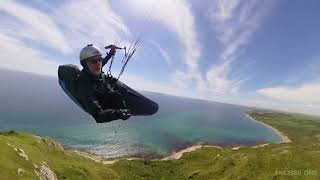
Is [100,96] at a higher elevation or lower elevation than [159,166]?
higher

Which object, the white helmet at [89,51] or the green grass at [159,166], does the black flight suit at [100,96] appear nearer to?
the white helmet at [89,51]

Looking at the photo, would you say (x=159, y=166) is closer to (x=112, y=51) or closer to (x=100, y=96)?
(x=100, y=96)

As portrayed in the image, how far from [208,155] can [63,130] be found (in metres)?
85.5

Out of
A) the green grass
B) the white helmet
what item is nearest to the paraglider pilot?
the white helmet

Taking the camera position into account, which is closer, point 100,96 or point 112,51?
point 100,96

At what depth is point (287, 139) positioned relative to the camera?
651 ft

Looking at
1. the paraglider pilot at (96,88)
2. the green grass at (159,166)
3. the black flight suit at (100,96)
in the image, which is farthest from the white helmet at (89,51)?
the green grass at (159,166)

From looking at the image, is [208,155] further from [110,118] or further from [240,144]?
[110,118]

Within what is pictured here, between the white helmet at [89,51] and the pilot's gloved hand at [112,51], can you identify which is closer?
the white helmet at [89,51]

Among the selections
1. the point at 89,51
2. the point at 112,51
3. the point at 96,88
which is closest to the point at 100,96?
the point at 96,88

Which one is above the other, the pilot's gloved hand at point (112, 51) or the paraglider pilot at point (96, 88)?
the pilot's gloved hand at point (112, 51)

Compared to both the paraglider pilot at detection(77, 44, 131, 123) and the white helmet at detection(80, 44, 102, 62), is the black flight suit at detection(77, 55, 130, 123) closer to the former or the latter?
the paraglider pilot at detection(77, 44, 131, 123)

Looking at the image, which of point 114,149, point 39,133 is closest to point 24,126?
point 39,133

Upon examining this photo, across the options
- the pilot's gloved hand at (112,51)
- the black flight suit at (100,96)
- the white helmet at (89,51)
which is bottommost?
the black flight suit at (100,96)
